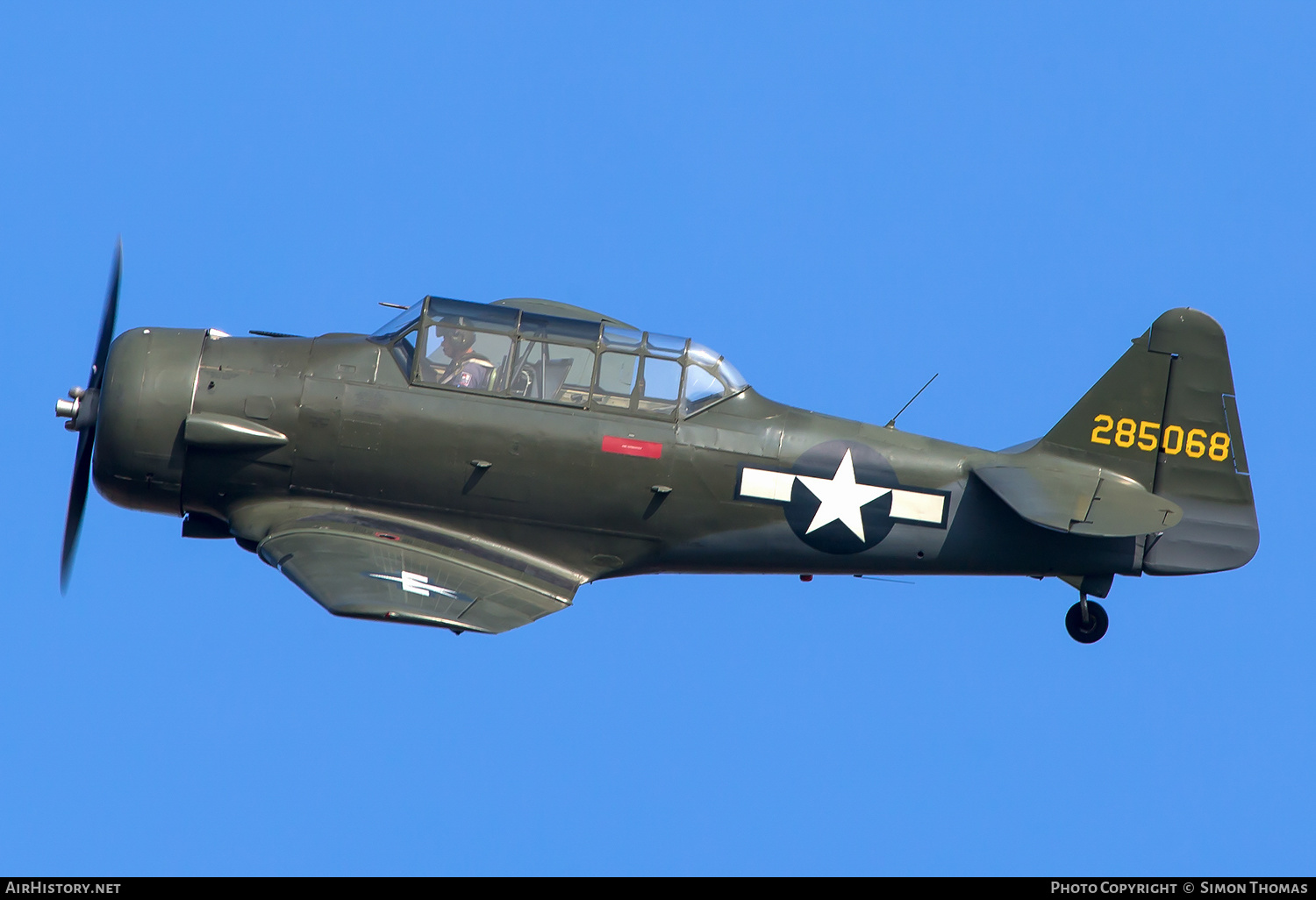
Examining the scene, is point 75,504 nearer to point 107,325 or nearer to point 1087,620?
point 107,325

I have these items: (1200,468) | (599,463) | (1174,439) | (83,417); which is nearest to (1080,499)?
(1174,439)

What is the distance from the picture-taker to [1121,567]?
577 inches

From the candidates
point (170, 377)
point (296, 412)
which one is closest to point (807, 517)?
point (296, 412)

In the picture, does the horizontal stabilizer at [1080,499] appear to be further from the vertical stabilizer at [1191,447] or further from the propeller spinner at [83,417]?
the propeller spinner at [83,417]

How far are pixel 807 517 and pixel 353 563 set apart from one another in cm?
358

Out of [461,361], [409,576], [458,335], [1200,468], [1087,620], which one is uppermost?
[458,335]

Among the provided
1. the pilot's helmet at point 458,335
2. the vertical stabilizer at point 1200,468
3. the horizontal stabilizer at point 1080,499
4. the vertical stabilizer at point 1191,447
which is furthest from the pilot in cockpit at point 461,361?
the vertical stabilizer at point 1200,468

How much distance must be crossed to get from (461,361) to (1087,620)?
5540 mm

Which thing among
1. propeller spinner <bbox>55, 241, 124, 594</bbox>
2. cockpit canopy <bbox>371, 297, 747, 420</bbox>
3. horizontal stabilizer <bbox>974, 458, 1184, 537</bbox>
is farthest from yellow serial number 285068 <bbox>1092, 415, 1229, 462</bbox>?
propeller spinner <bbox>55, 241, 124, 594</bbox>

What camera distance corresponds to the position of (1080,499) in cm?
1421

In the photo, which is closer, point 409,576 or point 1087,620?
point 409,576

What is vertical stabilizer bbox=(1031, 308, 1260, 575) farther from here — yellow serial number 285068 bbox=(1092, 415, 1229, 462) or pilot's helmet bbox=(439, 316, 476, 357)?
pilot's helmet bbox=(439, 316, 476, 357)

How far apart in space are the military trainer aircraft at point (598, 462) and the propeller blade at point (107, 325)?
250mm

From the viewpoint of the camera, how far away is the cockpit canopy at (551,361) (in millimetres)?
14211
